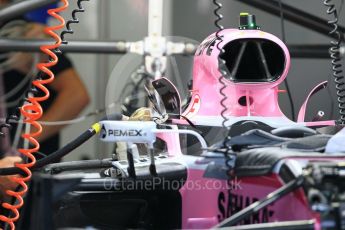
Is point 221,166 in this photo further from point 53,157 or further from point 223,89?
point 53,157

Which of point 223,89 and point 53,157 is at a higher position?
point 223,89

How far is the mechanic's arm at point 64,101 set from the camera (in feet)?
11.8

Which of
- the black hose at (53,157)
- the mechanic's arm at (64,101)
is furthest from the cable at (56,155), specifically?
the mechanic's arm at (64,101)

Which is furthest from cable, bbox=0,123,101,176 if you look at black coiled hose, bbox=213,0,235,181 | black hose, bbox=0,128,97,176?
black coiled hose, bbox=213,0,235,181

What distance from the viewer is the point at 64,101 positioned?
361 cm

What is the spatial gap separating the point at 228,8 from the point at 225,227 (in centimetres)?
229

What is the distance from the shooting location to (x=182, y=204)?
1.78 m

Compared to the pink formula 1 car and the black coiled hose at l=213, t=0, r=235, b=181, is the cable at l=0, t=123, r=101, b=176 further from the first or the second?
the black coiled hose at l=213, t=0, r=235, b=181

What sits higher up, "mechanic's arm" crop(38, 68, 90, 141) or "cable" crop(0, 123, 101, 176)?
"mechanic's arm" crop(38, 68, 90, 141)

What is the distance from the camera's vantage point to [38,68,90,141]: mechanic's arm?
11.8 feet

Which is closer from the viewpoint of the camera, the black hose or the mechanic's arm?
the black hose

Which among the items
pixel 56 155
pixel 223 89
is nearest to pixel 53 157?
pixel 56 155

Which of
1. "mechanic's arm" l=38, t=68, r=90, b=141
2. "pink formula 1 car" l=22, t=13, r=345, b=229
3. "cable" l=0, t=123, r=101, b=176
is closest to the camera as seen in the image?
"pink formula 1 car" l=22, t=13, r=345, b=229

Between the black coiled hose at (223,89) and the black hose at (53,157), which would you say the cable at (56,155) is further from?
the black coiled hose at (223,89)
